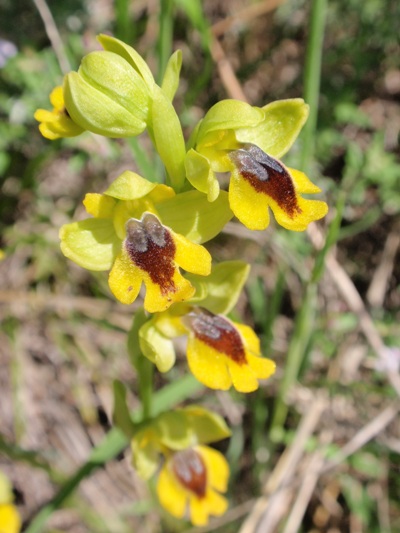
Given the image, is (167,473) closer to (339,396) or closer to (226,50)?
(339,396)

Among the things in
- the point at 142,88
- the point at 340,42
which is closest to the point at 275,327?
the point at 340,42

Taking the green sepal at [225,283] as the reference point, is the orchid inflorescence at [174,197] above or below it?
above

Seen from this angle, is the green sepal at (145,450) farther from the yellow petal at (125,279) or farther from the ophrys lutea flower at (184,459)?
the yellow petal at (125,279)

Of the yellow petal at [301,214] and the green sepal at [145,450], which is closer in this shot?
the yellow petal at [301,214]

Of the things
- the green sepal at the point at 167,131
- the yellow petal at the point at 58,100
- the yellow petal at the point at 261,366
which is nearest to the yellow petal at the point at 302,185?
the green sepal at the point at 167,131

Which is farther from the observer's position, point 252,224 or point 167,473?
point 167,473

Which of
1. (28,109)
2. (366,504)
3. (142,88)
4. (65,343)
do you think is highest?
(142,88)
